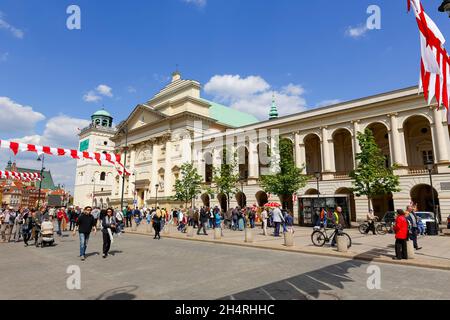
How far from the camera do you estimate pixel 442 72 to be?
6441 millimetres

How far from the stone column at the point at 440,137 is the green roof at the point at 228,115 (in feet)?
117

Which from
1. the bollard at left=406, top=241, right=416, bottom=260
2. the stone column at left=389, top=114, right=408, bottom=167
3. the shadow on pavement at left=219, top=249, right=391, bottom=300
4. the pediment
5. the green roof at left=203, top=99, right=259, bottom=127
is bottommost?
the shadow on pavement at left=219, top=249, right=391, bottom=300

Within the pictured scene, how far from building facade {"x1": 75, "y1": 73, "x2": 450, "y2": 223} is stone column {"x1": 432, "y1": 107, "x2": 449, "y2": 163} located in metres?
0.08

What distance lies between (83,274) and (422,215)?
2289cm

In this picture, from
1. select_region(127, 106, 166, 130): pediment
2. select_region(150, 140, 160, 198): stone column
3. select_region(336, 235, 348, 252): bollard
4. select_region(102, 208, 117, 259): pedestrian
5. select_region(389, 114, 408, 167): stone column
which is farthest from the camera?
select_region(127, 106, 166, 130): pediment

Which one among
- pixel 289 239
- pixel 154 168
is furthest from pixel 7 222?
pixel 154 168

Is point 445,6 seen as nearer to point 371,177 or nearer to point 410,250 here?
point 410,250

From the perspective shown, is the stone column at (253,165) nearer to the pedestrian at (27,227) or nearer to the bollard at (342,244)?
the pedestrian at (27,227)

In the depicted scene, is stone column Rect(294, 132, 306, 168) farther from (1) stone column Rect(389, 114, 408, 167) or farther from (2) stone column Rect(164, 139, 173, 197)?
(2) stone column Rect(164, 139, 173, 197)

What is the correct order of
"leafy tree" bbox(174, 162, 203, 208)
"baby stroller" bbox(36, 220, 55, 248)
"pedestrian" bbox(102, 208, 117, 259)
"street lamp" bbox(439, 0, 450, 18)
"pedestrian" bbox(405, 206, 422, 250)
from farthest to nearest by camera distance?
"leafy tree" bbox(174, 162, 203, 208) < "baby stroller" bbox(36, 220, 55, 248) < "pedestrian" bbox(405, 206, 422, 250) < "pedestrian" bbox(102, 208, 117, 259) < "street lamp" bbox(439, 0, 450, 18)

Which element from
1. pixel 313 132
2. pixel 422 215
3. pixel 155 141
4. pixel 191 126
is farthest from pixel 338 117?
pixel 155 141

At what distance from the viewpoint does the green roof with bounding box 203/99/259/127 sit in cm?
6056

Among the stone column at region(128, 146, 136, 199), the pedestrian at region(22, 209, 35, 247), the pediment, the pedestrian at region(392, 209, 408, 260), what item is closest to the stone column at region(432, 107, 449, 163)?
the pedestrian at region(392, 209, 408, 260)

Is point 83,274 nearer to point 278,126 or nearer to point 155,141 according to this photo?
point 278,126
